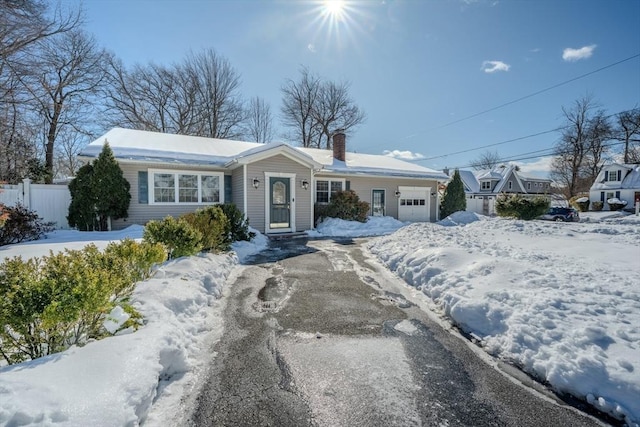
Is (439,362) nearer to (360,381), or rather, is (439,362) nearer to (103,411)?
(360,381)

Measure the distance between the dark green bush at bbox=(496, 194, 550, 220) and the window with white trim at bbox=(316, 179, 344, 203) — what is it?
8137 millimetres

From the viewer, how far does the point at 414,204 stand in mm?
17781

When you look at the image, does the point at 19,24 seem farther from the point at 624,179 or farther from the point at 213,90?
the point at 624,179

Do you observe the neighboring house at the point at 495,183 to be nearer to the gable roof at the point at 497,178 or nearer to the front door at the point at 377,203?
the gable roof at the point at 497,178

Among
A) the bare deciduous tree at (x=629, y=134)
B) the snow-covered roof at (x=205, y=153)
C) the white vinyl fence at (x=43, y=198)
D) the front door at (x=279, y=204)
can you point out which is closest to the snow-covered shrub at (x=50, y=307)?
the snow-covered roof at (x=205, y=153)

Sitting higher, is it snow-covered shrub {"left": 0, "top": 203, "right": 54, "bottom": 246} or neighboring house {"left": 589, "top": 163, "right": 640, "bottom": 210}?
neighboring house {"left": 589, "top": 163, "right": 640, "bottom": 210}

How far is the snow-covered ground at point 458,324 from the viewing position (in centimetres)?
189

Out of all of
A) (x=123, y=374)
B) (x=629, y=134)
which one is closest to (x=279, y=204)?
(x=123, y=374)

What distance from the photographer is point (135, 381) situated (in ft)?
7.11

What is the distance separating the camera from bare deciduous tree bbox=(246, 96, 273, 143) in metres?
28.3

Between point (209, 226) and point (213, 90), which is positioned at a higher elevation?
point (213, 90)

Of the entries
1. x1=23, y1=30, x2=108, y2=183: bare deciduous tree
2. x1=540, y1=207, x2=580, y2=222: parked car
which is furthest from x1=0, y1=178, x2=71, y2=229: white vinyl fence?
x1=540, y1=207, x2=580, y2=222: parked car

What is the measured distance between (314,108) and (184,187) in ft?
68.7

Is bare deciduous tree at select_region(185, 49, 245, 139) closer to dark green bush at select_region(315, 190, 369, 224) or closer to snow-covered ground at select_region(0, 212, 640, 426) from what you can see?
dark green bush at select_region(315, 190, 369, 224)
